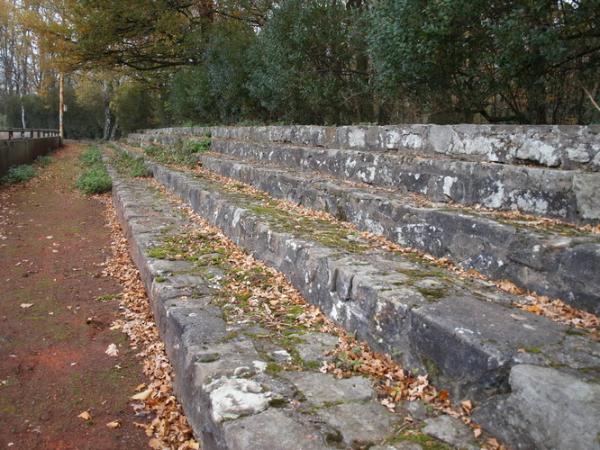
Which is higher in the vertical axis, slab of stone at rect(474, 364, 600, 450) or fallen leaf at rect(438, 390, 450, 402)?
slab of stone at rect(474, 364, 600, 450)

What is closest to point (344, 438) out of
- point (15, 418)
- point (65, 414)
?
point (65, 414)

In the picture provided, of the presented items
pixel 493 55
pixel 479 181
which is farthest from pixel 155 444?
pixel 493 55

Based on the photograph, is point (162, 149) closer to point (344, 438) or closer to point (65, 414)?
point (65, 414)

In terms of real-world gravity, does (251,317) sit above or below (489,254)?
below

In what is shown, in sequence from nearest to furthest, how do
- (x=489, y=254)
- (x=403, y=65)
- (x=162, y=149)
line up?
(x=489, y=254) → (x=403, y=65) → (x=162, y=149)

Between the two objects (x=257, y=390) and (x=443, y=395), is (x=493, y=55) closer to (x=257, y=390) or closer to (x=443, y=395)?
(x=443, y=395)

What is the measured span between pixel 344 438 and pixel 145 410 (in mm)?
1392

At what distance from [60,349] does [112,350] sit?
1.19ft

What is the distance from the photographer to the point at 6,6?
104 ft

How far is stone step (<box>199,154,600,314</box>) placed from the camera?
7.23 ft

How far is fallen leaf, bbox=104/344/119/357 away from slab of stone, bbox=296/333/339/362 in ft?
4.75

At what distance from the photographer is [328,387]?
2127 millimetres

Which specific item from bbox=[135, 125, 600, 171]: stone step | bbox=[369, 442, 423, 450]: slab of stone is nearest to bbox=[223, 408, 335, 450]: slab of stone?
bbox=[369, 442, 423, 450]: slab of stone

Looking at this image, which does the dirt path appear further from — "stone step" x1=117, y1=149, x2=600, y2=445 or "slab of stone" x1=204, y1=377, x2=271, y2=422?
"stone step" x1=117, y1=149, x2=600, y2=445
